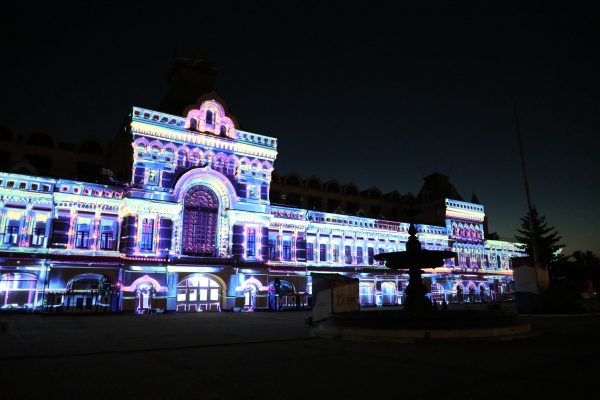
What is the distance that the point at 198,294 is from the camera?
1494 inches

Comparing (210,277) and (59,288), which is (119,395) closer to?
(59,288)

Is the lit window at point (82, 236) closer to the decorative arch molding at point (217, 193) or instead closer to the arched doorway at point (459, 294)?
the decorative arch molding at point (217, 193)

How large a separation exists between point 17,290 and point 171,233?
11316 millimetres

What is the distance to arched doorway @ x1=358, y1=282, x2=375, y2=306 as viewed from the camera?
50000 millimetres

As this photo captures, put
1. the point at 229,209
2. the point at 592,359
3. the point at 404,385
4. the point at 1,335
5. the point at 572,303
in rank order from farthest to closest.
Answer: the point at 229,209, the point at 572,303, the point at 1,335, the point at 592,359, the point at 404,385

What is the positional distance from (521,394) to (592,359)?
459 centimetres

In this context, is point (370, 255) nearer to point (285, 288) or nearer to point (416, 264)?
point (285, 288)

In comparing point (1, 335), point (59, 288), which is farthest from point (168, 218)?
point (1, 335)

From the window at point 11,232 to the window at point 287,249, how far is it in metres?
23.0

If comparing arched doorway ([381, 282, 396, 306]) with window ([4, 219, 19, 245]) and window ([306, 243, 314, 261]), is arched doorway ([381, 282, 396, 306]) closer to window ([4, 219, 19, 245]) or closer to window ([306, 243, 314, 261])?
→ window ([306, 243, 314, 261])

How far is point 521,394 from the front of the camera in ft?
23.1

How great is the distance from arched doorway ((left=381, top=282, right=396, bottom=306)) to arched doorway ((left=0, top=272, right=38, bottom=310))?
35536 mm

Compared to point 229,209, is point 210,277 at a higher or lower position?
lower

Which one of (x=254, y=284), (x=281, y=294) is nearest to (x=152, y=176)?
(x=254, y=284)
